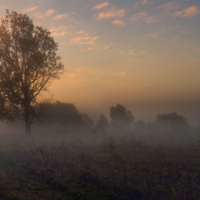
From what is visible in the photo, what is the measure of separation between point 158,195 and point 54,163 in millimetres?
4745

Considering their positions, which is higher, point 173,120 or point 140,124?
point 173,120

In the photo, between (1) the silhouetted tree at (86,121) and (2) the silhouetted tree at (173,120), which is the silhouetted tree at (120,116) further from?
(2) the silhouetted tree at (173,120)

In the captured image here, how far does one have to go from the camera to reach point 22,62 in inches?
757

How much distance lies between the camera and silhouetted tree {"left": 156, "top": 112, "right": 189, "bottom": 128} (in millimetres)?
32719

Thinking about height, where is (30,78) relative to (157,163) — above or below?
above

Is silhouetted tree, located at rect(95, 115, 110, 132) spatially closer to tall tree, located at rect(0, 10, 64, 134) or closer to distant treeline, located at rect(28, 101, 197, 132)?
distant treeline, located at rect(28, 101, 197, 132)

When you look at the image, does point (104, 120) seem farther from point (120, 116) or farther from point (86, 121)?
point (120, 116)

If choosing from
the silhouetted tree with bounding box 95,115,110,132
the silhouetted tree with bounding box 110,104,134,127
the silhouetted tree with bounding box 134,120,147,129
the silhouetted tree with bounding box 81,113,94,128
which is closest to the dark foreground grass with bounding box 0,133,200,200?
the silhouetted tree with bounding box 95,115,110,132

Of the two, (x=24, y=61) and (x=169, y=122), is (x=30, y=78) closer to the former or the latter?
(x=24, y=61)

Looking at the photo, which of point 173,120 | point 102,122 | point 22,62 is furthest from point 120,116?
point 22,62

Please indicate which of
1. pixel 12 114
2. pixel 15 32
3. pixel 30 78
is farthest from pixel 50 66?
pixel 12 114

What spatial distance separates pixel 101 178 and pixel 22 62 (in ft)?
54.3

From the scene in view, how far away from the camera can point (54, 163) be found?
818 cm

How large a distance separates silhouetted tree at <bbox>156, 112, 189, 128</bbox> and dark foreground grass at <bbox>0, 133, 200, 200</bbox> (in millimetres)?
25717
